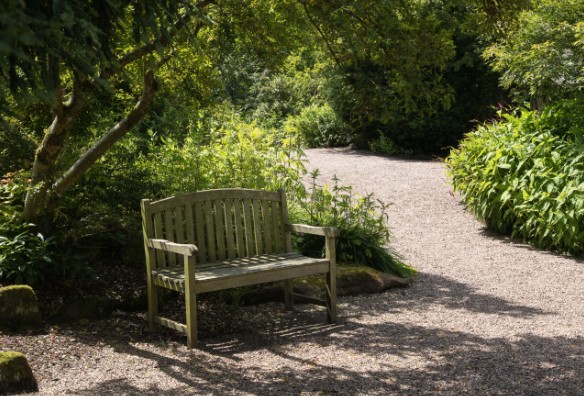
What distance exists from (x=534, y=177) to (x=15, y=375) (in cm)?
680

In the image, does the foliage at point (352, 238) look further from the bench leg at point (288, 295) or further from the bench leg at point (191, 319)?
the bench leg at point (191, 319)

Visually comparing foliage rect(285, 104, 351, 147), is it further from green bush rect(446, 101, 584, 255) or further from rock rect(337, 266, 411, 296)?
rock rect(337, 266, 411, 296)

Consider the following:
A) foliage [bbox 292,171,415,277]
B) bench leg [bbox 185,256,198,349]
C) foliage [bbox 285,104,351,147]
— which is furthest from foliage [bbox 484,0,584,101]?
foliage [bbox 285,104,351,147]

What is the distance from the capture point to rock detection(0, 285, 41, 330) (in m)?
5.45

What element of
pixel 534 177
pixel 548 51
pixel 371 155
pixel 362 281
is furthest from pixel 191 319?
pixel 371 155

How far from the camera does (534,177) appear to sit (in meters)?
9.26

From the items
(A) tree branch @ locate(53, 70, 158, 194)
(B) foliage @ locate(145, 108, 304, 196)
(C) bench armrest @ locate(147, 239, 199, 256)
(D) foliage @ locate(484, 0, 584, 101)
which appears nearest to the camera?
(C) bench armrest @ locate(147, 239, 199, 256)

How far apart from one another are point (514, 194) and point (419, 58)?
12.5ft

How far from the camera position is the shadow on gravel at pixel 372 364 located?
4.52 m

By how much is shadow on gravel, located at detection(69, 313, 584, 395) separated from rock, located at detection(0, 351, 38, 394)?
1.06 feet

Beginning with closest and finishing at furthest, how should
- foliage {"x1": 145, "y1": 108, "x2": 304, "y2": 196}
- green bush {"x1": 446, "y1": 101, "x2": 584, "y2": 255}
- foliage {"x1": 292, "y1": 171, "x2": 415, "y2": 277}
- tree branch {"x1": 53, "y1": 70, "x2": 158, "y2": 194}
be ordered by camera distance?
tree branch {"x1": 53, "y1": 70, "x2": 158, "y2": 194} → foliage {"x1": 145, "y1": 108, "x2": 304, "y2": 196} → foliage {"x1": 292, "y1": 171, "x2": 415, "y2": 277} → green bush {"x1": 446, "y1": 101, "x2": 584, "y2": 255}

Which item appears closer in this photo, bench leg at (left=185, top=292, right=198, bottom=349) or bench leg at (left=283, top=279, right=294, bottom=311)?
bench leg at (left=185, top=292, right=198, bottom=349)

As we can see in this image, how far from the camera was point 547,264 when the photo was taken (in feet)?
27.8

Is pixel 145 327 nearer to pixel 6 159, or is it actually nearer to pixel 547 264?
pixel 6 159
